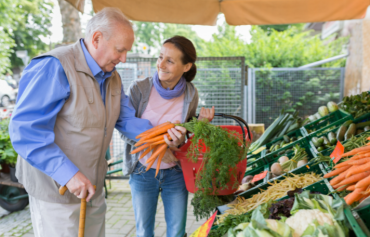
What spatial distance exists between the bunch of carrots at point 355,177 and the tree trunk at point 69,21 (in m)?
5.70

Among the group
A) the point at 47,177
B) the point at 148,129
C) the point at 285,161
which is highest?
the point at 148,129

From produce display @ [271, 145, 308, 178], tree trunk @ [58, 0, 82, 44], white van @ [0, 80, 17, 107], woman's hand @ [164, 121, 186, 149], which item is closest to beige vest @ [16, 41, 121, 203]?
woman's hand @ [164, 121, 186, 149]

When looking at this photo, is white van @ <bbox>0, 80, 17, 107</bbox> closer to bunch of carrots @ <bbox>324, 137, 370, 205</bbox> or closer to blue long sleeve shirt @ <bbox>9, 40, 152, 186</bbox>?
blue long sleeve shirt @ <bbox>9, 40, 152, 186</bbox>

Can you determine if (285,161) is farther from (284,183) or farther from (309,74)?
(309,74)

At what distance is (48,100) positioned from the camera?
1609 mm

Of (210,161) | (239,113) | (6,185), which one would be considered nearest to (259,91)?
(239,113)

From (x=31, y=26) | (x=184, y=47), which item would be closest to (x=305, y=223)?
(x=184, y=47)

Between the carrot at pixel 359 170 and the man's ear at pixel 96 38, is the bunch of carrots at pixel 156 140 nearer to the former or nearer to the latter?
the man's ear at pixel 96 38

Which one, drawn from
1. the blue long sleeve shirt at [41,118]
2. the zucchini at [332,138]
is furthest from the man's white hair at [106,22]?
the zucchini at [332,138]

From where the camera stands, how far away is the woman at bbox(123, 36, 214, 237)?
2.33 meters

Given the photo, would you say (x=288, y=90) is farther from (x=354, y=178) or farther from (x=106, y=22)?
(x=106, y=22)

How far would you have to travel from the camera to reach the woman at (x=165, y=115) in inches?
91.7

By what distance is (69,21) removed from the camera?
20.3ft

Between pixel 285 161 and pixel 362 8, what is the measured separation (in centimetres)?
249
